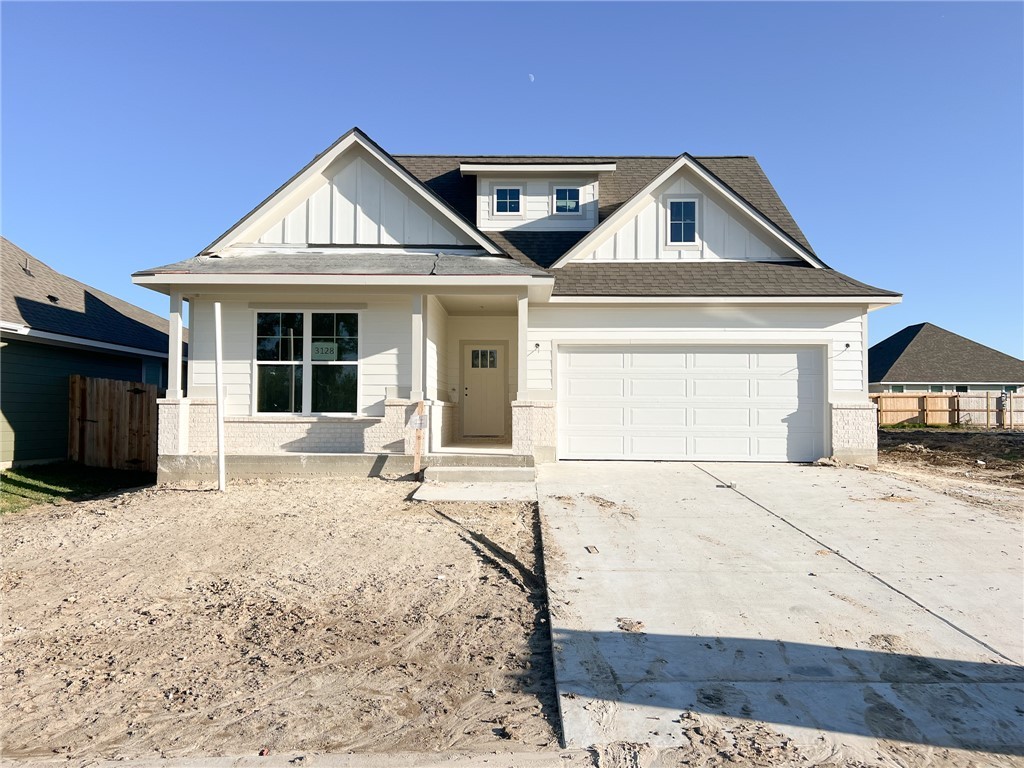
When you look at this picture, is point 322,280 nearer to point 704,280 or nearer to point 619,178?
point 704,280

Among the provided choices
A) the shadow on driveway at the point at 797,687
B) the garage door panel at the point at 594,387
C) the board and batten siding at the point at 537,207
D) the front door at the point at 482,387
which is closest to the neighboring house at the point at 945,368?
the board and batten siding at the point at 537,207

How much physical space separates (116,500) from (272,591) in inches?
212

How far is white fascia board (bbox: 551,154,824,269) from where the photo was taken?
12.7 metres

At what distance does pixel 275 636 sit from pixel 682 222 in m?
11.5

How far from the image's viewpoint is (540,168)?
1398 centimetres

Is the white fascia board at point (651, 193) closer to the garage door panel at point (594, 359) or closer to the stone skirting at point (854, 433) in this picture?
the garage door panel at point (594, 359)

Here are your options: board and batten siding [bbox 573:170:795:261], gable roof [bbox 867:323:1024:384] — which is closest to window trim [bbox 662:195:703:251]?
board and batten siding [bbox 573:170:795:261]

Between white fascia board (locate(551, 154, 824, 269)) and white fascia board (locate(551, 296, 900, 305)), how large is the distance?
1.27 meters

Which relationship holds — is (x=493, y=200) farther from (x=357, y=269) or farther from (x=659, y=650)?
(x=659, y=650)

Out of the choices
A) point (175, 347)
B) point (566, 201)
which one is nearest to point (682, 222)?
point (566, 201)

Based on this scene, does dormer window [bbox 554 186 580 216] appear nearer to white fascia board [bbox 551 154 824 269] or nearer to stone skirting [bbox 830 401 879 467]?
white fascia board [bbox 551 154 824 269]

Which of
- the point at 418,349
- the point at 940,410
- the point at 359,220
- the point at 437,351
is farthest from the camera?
the point at 940,410

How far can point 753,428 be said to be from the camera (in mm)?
12109

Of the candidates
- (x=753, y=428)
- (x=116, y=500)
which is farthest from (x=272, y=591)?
(x=753, y=428)
